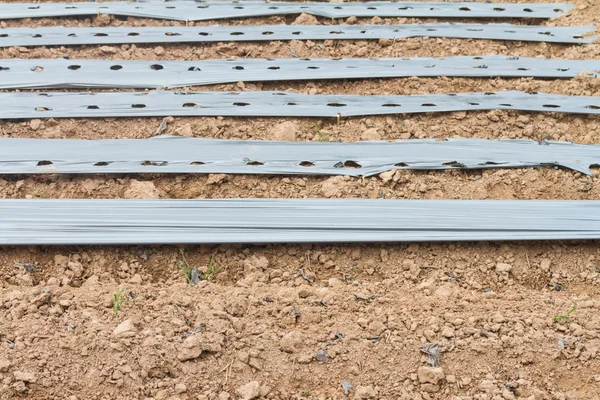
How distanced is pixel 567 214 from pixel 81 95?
108 inches

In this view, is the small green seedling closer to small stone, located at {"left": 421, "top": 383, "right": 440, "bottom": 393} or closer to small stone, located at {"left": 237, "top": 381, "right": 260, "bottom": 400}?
small stone, located at {"left": 237, "top": 381, "right": 260, "bottom": 400}

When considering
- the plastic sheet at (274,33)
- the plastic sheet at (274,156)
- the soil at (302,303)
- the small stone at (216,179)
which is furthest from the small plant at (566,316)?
the plastic sheet at (274,33)

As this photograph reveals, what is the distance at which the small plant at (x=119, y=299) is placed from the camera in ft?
7.66

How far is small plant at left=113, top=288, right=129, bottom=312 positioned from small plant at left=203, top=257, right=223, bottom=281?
365 mm

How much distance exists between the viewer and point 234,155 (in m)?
2.97

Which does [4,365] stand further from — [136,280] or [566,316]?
[566,316]

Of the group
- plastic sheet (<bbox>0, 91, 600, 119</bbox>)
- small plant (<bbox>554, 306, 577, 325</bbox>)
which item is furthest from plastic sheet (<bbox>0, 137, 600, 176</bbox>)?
small plant (<bbox>554, 306, 577, 325</bbox>)

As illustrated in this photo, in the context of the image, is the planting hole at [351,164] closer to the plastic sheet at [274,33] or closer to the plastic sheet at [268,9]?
the plastic sheet at [274,33]

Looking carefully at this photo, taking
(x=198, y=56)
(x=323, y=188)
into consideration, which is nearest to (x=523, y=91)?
(x=323, y=188)

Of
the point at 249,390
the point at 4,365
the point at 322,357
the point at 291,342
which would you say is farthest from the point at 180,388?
the point at 4,365

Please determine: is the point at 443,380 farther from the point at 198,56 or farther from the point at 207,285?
the point at 198,56

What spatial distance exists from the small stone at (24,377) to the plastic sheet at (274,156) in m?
1.08

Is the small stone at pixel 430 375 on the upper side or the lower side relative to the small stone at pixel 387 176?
lower

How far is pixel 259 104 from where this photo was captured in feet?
10.7
